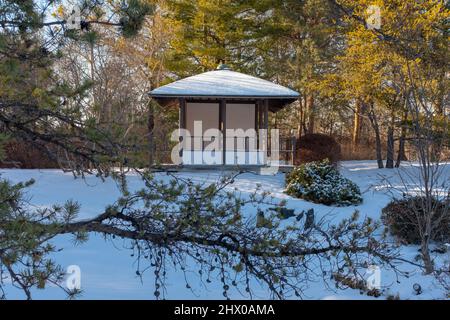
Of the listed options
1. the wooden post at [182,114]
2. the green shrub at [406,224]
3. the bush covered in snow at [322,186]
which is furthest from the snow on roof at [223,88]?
the green shrub at [406,224]

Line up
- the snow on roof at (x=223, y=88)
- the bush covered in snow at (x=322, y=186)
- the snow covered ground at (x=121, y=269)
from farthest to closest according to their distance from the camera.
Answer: the snow on roof at (x=223, y=88)
the bush covered in snow at (x=322, y=186)
the snow covered ground at (x=121, y=269)

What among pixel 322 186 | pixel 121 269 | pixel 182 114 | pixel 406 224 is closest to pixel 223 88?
pixel 182 114

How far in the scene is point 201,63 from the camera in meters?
22.1

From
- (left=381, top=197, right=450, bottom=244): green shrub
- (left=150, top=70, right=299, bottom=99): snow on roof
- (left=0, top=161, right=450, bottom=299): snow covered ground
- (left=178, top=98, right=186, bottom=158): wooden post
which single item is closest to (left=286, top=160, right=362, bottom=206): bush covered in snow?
(left=0, top=161, right=450, bottom=299): snow covered ground

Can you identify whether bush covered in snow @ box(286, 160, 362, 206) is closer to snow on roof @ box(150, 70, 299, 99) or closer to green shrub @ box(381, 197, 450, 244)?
green shrub @ box(381, 197, 450, 244)

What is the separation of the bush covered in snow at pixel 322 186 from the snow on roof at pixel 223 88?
3073 mm

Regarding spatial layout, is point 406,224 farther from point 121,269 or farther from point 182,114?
point 182,114

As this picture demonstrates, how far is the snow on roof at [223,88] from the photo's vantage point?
14.7m

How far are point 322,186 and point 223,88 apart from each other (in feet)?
16.5

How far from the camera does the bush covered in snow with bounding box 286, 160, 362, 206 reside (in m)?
11.9

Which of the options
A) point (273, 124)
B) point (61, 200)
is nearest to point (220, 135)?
point (61, 200)

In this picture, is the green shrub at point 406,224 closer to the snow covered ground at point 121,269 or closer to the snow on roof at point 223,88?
the snow covered ground at point 121,269
